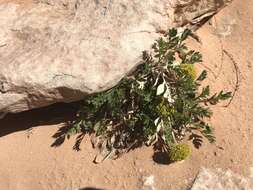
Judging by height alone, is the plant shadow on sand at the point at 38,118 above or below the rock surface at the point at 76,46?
below

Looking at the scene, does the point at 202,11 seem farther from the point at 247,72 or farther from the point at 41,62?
the point at 41,62

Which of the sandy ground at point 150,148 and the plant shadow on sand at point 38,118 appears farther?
the plant shadow on sand at point 38,118

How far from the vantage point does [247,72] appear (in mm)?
6262

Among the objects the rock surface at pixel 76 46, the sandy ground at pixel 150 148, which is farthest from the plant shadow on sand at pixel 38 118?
the rock surface at pixel 76 46

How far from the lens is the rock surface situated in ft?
18.2

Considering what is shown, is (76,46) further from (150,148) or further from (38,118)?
(150,148)

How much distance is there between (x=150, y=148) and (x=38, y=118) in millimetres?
1531

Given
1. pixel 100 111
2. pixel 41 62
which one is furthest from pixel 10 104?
pixel 100 111

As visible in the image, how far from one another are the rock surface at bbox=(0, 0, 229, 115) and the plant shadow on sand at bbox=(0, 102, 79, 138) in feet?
1.67

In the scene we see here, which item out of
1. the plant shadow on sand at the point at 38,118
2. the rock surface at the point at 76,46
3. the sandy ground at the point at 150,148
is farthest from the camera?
the plant shadow on sand at the point at 38,118

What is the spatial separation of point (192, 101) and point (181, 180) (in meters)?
0.88

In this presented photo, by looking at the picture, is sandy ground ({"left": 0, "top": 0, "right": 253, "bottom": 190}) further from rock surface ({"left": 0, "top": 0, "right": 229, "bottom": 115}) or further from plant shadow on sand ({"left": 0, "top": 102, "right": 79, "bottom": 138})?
rock surface ({"left": 0, "top": 0, "right": 229, "bottom": 115})

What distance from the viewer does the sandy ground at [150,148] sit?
5.70 metres

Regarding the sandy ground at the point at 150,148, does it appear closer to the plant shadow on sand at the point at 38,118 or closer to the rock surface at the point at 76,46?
the plant shadow on sand at the point at 38,118
